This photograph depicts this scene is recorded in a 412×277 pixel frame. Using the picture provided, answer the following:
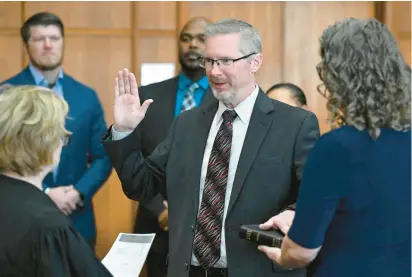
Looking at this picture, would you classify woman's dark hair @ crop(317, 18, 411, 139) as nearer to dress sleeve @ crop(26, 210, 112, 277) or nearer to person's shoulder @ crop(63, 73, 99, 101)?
dress sleeve @ crop(26, 210, 112, 277)

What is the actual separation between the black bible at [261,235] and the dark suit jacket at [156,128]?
4.08ft

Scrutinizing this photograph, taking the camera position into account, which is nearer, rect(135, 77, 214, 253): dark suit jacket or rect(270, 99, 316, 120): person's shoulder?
rect(270, 99, 316, 120): person's shoulder

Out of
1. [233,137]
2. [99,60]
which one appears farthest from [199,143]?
[99,60]

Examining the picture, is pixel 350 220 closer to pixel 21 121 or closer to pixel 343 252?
pixel 343 252

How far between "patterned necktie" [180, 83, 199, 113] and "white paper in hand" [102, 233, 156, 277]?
3.11ft

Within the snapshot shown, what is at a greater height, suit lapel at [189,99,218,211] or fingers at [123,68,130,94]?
fingers at [123,68,130,94]

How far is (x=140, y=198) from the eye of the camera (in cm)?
244

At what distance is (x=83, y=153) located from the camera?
3.49m

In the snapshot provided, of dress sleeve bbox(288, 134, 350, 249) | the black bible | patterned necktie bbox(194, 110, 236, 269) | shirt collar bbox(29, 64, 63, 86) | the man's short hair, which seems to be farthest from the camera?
shirt collar bbox(29, 64, 63, 86)

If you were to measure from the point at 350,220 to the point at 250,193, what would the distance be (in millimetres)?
603

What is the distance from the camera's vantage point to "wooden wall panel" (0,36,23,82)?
431 centimetres

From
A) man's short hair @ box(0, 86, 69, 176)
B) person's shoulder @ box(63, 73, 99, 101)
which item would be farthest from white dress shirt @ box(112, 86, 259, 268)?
person's shoulder @ box(63, 73, 99, 101)

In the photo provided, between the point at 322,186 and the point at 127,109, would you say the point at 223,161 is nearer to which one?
the point at 127,109

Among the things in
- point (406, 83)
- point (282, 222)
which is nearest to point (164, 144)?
point (282, 222)
